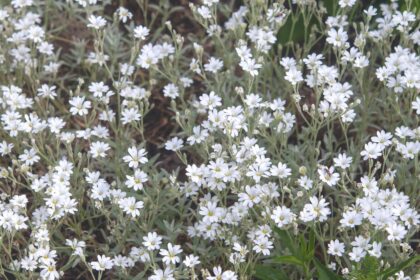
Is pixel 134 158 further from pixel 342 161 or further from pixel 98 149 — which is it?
pixel 342 161

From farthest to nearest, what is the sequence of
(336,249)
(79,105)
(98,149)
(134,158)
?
(79,105) < (98,149) < (134,158) < (336,249)

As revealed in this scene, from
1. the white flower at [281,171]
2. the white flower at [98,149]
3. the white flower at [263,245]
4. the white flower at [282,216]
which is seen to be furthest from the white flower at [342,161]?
the white flower at [98,149]

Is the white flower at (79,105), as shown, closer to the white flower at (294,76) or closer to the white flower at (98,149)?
the white flower at (98,149)

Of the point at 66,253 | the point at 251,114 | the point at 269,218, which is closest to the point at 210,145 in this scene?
the point at 251,114

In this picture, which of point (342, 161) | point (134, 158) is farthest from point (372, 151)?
point (134, 158)

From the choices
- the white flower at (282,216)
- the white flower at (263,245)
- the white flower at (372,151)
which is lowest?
the white flower at (263,245)

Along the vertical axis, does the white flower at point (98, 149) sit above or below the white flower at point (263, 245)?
above

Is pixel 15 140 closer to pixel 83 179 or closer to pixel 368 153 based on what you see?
pixel 83 179

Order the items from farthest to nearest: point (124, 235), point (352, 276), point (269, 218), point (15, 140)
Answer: point (15, 140) → point (124, 235) → point (269, 218) → point (352, 276)

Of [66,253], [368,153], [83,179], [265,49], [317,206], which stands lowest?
[66,253]
